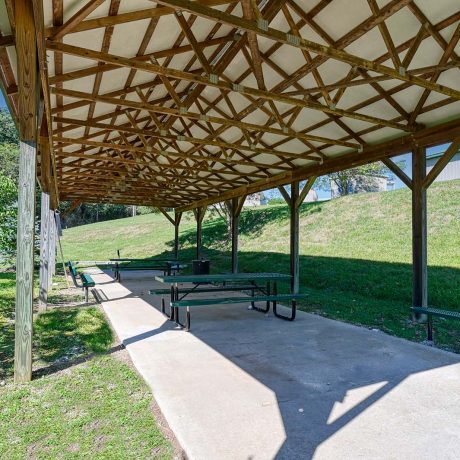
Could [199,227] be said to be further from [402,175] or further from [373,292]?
[402,175]

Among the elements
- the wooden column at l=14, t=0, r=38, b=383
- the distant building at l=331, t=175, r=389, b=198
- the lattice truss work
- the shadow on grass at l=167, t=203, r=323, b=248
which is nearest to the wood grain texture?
the wooden column at l=14, t=0, r=38, b=383

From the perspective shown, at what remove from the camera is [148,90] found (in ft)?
21.9

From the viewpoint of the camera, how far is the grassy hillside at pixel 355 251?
24.2 ft

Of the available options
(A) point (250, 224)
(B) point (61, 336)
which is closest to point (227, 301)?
(B) point (61, 336)

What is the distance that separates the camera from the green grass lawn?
7.70 feet

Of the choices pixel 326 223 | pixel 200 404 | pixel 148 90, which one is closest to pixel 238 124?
pixel 148 90

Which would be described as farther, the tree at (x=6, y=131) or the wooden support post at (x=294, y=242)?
the tree at (x=6, y=131)

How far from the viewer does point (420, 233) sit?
607 centimetres

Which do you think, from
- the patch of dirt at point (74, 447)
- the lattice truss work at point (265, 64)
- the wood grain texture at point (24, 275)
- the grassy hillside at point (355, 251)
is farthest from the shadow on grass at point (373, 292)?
the wood grain texture at point (24, 275)

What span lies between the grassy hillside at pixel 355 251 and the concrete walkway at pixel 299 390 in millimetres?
1431

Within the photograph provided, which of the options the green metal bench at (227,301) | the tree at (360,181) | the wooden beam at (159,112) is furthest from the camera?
→ the tree at (360,181)

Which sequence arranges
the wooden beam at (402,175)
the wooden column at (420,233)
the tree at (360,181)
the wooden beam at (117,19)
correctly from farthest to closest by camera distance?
the tree at (360,181)
the wooden beam at (402,175)
the wooden column at (420,233)
the wooden beam at (117,19)

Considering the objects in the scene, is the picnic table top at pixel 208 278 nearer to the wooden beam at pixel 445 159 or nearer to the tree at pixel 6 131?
the wooden beam at pixel 445 159

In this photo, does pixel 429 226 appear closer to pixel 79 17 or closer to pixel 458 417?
pixel 458 417
